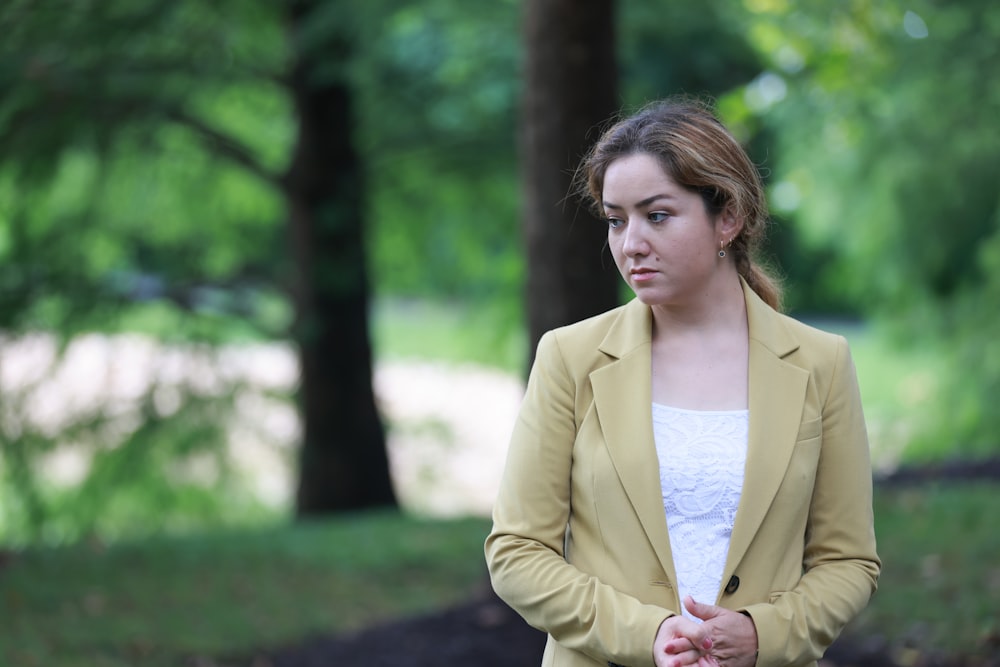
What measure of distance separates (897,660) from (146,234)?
304 inches

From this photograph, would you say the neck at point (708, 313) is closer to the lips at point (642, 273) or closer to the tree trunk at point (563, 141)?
the lips at point (642, 273)

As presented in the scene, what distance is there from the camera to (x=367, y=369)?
35.9ft

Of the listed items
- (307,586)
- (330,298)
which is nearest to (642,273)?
(307,586)

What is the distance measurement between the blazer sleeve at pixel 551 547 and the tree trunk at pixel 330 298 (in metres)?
7.58

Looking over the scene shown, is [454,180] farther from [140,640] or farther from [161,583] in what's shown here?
[140,640]

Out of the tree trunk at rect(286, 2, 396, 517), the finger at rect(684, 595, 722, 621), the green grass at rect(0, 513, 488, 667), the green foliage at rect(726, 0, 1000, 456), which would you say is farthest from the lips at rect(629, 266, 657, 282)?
the tree trunk at rect(286, 2, 396, 517)

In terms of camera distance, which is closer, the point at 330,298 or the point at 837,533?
the point at 837,533

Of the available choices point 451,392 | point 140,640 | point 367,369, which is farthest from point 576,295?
point 451,392

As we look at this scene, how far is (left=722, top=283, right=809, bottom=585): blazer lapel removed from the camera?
229 centimetres

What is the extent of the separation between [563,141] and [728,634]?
12.1 feet

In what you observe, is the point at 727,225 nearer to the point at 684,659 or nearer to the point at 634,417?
the point at 634,417

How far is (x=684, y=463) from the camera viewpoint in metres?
2.33

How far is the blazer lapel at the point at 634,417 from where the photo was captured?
2295 millimetres

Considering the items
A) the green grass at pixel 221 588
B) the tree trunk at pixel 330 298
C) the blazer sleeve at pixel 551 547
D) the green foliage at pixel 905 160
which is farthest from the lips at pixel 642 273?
the tree trunk at pixel 330 298
